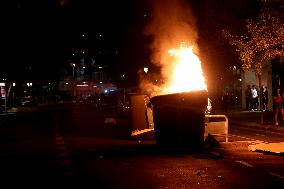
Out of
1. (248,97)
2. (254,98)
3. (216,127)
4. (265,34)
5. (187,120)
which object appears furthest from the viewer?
(248,97)

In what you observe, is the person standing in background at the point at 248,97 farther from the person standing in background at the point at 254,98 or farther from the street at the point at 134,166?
the street at the point at 134,166

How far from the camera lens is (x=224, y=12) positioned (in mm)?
25766

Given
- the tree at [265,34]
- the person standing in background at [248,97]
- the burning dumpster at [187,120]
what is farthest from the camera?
the person standing in background at [248,97]

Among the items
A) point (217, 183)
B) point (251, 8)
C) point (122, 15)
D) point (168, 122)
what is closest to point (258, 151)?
point (168, 122)

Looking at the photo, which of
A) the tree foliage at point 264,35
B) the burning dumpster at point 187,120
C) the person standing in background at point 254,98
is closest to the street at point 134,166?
the burning dumpster at point 187,120

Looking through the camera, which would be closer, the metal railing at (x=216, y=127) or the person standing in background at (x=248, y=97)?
the metal railing at (x=216, y=127)

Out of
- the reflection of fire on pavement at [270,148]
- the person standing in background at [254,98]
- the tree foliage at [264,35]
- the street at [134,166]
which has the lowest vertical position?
the street at [134,166]

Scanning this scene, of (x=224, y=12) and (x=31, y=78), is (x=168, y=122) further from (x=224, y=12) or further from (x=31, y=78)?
(x=31, y=78)

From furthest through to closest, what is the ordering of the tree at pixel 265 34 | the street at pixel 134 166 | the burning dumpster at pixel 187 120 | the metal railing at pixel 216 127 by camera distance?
the tree at pixel 265 34, the metal railing at pixel 216 127, the burning dumpster at pixel 187 120, the street at pixel 134 166

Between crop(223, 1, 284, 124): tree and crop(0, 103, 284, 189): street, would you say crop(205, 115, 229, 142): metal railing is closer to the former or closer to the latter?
crop(0, 103, 284, 189): street

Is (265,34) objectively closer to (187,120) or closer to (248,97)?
(187,120)

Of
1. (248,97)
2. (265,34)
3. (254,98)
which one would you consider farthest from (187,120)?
(248,97)

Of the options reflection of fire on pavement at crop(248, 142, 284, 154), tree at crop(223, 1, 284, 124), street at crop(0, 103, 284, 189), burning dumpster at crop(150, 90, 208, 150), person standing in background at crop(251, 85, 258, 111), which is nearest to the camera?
street at crop(0, 103, 284, 189)

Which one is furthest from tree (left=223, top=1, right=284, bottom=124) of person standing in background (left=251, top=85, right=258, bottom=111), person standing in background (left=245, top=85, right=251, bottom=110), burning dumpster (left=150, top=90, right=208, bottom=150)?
person standing in background (left=245, top=85, right=251, bottom=110)
